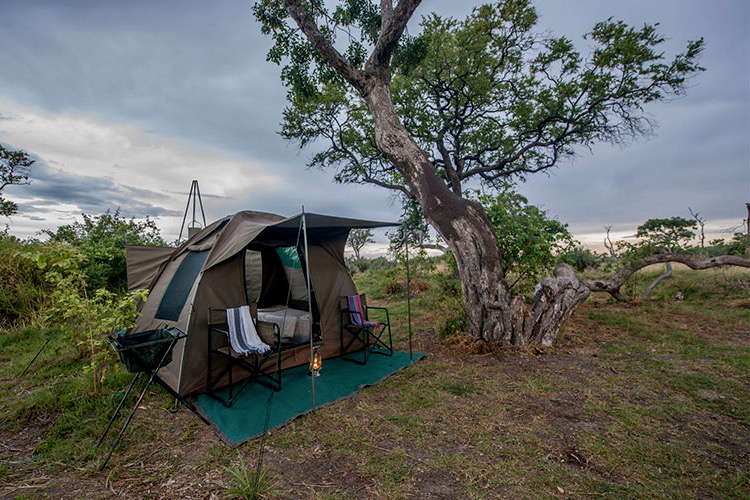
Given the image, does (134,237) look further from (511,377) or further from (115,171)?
(511,377)

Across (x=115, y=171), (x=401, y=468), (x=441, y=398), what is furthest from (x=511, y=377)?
(x=115, y=171)

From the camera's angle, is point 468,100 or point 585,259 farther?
point 585,259

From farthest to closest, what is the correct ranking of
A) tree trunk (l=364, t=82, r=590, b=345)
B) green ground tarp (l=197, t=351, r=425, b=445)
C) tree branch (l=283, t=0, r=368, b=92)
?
tree branch (l=283, t=0, r=368, b=92) → tree trunk (l=364, t=82, r=590, b=345) → green ground tarp (l=197, t=351, r=425, b=445)

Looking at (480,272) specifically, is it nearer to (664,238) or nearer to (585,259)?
(664,238)

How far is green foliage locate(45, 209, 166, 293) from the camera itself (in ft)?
21.3

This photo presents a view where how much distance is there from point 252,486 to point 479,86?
963 centimetres

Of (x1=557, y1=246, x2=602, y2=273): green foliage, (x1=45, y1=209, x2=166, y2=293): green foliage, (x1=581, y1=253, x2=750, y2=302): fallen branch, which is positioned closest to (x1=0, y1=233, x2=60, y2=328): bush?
(x1=45, y1=209, x2=166, y2=293): green foliage

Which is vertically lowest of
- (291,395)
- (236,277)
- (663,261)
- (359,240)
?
(291,395)

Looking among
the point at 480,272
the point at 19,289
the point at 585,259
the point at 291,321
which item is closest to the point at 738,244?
the point at 585,259

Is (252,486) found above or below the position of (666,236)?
below

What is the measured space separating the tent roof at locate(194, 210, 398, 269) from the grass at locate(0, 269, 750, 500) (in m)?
1.62

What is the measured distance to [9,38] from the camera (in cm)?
451

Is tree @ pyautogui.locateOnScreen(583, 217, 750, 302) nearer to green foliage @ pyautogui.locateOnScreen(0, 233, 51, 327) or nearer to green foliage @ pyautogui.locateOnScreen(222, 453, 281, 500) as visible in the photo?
green foliage @ pyautogui.locateOnScreen(222, 453, 281, 500)

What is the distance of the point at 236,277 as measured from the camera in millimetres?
3988
